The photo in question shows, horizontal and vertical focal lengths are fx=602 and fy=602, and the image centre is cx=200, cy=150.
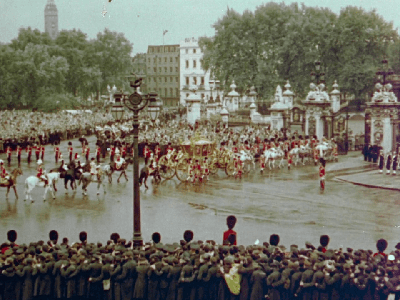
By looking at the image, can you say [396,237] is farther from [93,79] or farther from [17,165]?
[93,79]

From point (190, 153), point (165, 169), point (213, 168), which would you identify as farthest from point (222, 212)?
point (213, 168)

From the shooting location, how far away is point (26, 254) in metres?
11.0

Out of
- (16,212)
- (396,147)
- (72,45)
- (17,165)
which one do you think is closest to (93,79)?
(72,45)

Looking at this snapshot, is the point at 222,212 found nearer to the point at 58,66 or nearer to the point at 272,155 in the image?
the point at 272,155

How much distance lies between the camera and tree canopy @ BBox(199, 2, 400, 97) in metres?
51.9

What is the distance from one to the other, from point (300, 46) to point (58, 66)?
83.7ft

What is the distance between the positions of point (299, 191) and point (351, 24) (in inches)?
1315

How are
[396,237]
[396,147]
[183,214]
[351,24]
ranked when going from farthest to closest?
[351,24], [396,147], [183,214], [396,237]

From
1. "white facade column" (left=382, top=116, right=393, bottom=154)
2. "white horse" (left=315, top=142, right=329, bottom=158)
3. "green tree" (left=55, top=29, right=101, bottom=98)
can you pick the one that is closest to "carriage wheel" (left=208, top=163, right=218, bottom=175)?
"white horse" (left=315, top=142, right=329, bottom=158)

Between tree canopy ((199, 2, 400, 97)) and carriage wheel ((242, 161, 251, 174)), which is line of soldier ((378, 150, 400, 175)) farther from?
tree canopy ((199, 2, 400, 97))

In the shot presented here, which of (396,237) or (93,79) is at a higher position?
(93,79)

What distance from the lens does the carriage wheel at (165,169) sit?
25.8 metres

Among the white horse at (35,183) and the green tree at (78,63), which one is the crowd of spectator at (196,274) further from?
the green tree at (78,63)

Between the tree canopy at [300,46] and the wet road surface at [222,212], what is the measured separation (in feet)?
93.1
